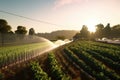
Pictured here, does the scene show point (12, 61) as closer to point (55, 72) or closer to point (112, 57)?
point (55, 72)

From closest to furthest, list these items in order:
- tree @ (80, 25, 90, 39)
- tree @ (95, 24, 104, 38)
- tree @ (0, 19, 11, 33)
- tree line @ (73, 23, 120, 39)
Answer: tree @ (0, 19, 11, 33)
tree line @ (73, 23, 120, 39)
tree @ (95, 24, 104, 38)
tree @ (80, 25, 90, 39)

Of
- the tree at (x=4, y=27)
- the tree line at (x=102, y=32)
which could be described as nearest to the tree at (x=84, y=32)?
the tree line at (x=102, y=32)

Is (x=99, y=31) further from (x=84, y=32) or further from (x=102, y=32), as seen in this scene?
(x=84, y=32)

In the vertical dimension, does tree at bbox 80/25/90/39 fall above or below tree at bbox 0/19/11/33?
below

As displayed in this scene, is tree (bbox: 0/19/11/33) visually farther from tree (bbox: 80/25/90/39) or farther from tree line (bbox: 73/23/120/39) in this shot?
tree (bbox: 80/25/90/39)

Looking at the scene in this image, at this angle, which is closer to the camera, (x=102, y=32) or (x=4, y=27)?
(x=4, y=27)

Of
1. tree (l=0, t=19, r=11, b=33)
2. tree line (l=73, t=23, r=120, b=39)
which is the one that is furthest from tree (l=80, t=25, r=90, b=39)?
tree (l=0, t=19, r=11, b=33)

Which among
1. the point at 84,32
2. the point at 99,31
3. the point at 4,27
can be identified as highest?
the point at 4,27

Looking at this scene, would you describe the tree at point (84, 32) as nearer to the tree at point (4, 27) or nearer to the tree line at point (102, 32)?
the tree line at point (102, 32)

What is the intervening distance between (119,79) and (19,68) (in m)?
9.98

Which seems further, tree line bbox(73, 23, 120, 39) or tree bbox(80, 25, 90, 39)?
tree bbox(80, 25, 90, 39)

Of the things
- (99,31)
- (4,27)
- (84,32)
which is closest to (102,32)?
(99,31)

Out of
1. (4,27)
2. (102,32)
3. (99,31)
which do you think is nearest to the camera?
(4,27)

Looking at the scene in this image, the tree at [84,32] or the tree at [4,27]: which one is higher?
the tree at [4,27]
